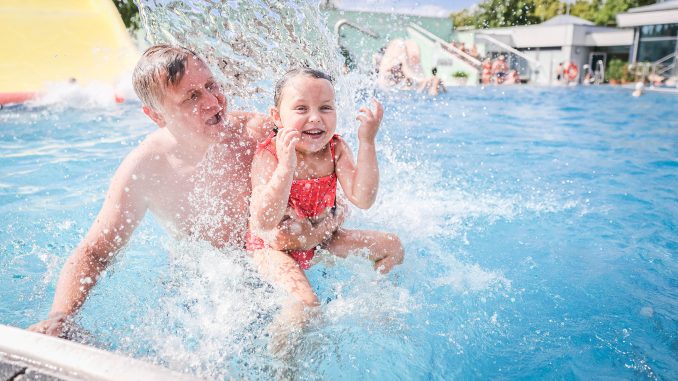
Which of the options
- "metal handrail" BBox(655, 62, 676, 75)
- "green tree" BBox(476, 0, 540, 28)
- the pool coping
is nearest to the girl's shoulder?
the pool coping

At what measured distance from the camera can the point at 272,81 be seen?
3938mm

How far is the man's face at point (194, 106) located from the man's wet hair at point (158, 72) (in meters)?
0.02

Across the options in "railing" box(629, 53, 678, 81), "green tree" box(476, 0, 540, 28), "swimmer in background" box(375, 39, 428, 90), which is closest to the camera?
"green tree" box(476, 0, 540, 28)

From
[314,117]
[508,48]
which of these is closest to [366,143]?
[314,117]

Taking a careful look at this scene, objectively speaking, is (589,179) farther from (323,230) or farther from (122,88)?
(122,88)

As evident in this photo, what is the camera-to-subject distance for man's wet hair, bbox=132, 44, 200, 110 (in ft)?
7.06

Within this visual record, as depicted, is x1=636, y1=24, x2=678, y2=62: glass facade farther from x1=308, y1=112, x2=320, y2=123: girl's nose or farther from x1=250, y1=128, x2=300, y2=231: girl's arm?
x1=250, y1=128, x2=300, y2=231: girl's arm

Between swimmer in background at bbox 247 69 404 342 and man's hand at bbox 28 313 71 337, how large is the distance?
2.73 ft

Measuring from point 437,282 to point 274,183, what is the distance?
1223mm

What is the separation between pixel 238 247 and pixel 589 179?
4214 millimetres

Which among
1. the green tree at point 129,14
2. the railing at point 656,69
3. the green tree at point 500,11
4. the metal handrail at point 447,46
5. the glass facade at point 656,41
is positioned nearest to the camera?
the green tree at point 500,11

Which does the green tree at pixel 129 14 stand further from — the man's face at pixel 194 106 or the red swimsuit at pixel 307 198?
the red swimsuit at pixel 307 198

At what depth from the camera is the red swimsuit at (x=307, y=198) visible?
7.63 feet

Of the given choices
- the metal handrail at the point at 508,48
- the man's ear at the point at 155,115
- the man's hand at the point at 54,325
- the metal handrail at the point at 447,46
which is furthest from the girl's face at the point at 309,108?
the metal handrail at the point at 508,48
